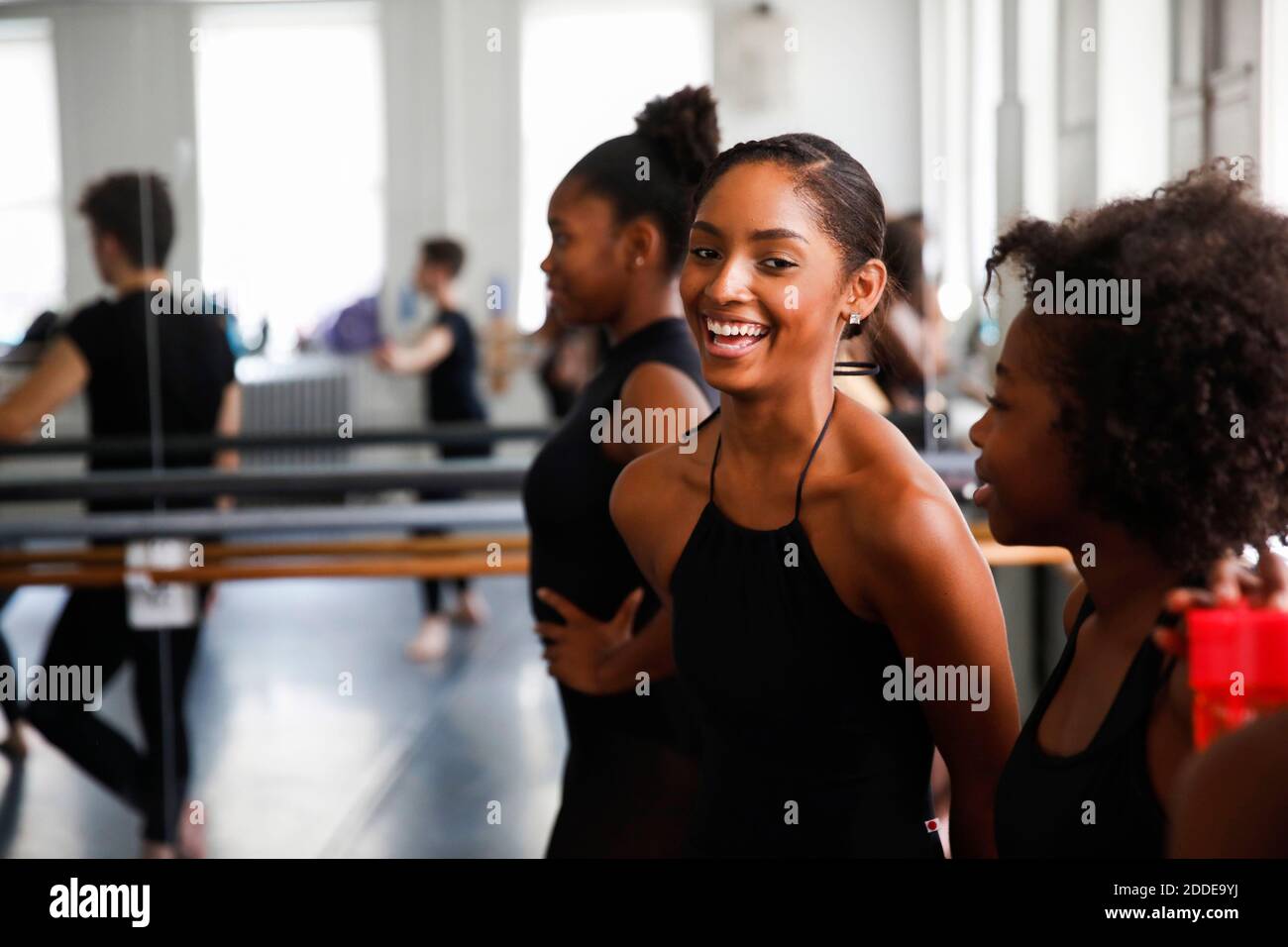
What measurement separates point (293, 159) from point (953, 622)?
5.55 m

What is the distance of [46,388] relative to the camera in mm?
2748

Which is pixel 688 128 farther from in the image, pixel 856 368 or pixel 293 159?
pixel 293 159

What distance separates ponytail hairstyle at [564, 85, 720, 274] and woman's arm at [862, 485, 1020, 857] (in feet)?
1.88

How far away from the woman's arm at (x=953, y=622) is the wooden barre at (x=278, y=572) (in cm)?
166

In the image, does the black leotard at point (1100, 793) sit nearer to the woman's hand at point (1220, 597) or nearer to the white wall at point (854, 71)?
the woman's hand at point (1220, 597)

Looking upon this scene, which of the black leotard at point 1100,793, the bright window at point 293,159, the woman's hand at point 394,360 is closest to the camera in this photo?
the black leotard at point 1100,793

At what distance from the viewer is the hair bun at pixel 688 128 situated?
1540 mm

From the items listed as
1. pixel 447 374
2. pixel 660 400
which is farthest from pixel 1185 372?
pixel 447 374

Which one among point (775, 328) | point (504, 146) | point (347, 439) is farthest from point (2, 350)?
point (504, 146)

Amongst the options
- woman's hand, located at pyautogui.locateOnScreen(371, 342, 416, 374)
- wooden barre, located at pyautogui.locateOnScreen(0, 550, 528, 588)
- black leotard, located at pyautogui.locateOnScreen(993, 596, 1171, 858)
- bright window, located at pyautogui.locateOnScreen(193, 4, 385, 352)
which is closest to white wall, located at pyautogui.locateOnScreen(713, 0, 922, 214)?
wooden barre, located at pyautogui.locateOnScreen(0, 550, 528, 588)

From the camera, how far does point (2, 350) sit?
285 centimetres

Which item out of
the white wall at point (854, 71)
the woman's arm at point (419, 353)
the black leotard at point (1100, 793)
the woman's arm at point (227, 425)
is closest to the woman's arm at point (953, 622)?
the black leotard at point (1100, 793)
